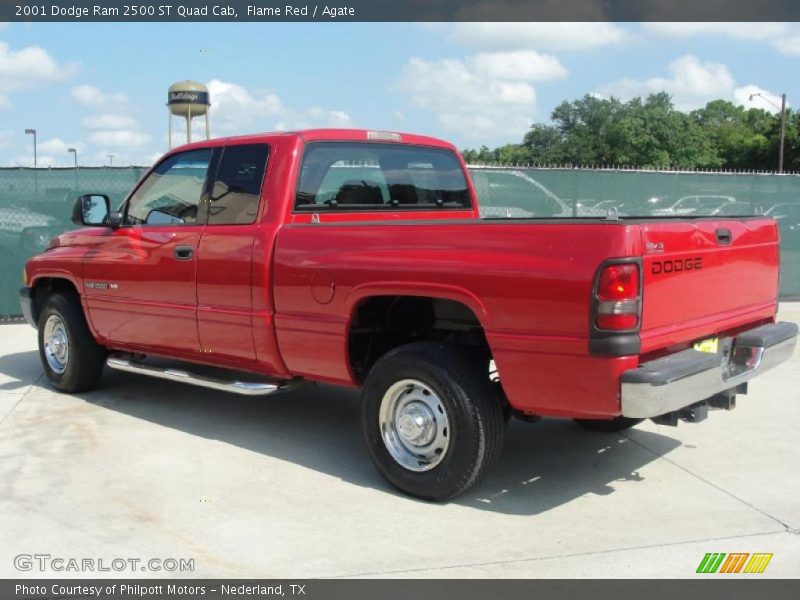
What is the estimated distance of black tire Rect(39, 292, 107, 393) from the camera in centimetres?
681

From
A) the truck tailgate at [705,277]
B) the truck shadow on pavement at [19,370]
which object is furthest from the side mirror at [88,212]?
the truck tailgate at [705,277]

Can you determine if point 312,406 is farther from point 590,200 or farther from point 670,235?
point 590,200

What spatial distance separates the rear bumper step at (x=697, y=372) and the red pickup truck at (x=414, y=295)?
0.01m

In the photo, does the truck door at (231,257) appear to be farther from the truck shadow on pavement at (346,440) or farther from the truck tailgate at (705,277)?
the truck tailgate at (705,277)

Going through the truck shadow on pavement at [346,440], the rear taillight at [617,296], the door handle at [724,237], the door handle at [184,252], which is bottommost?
the truck shadow on pavement at [346,440]

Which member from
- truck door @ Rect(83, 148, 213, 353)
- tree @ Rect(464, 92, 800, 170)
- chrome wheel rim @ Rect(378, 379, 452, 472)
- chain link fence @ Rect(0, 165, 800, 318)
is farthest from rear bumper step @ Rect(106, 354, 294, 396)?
tree @ Rect(464, 92, 800, 170)

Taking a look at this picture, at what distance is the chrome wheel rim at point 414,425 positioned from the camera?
4496 mm

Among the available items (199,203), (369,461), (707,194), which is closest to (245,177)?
(199,203)

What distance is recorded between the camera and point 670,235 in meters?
4.02

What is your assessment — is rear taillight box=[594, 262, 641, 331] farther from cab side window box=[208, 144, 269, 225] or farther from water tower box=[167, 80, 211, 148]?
water tower box=[167, 80, 211, 148]

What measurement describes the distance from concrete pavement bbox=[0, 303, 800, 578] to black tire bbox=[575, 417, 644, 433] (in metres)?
0.07

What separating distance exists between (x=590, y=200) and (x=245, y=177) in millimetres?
7121

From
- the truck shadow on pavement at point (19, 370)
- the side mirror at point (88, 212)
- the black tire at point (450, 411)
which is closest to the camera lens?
the black tire at point (450, 411)
